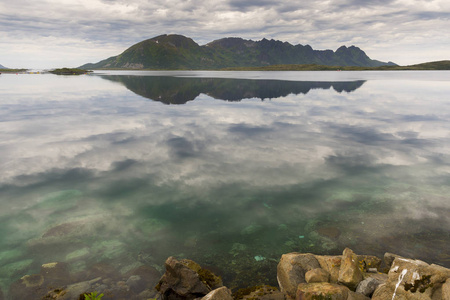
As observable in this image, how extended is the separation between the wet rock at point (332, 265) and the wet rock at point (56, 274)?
40.1 feet

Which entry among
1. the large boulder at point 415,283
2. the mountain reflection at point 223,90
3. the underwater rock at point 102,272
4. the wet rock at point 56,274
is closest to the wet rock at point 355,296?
the large boulder at point 415,283

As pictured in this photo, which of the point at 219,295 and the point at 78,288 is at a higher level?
the point at 219,295

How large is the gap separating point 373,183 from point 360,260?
493 inches

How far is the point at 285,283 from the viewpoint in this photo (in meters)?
12.0

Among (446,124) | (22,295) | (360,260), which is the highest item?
(446,124)

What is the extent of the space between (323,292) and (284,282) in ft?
7.64

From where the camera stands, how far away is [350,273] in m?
11.1

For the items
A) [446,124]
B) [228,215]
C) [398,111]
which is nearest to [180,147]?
[228,215]

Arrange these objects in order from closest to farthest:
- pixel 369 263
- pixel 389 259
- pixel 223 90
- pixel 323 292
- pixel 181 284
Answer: pixel 323 292 < pixel 181 284 < pixel 369 263 < pixel 389 259 < pixel 223 90

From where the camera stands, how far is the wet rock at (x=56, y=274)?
40.9 feet

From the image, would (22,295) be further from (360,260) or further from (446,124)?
(446,124)

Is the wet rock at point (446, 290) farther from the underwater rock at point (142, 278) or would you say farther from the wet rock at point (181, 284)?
the underwater rock at point (142, 278)

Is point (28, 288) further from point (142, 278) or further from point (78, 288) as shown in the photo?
point (142, 278)

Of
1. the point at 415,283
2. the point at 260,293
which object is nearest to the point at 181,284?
the point at 260,293
